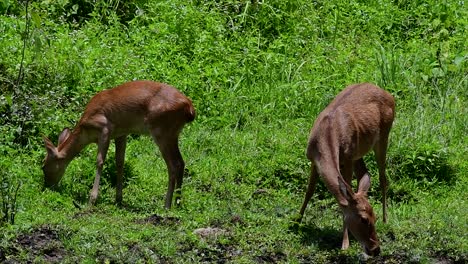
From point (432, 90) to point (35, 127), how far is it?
5131 millimetres

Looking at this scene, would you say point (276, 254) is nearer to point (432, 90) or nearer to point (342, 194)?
point (342, 194)

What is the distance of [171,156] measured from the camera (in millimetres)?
10492

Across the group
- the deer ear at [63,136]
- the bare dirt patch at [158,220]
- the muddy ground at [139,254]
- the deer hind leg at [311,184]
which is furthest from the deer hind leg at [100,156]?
the deer hind leg at [311,184]

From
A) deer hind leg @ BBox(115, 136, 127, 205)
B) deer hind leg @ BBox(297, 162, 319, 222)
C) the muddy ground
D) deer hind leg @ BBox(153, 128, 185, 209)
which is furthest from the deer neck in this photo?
deer hind leg @ BBox(297, 162, 319, 222)

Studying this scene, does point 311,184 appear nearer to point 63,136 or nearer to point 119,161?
point 119,161

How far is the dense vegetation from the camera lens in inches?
351

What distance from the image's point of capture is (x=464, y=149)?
11.9 meters

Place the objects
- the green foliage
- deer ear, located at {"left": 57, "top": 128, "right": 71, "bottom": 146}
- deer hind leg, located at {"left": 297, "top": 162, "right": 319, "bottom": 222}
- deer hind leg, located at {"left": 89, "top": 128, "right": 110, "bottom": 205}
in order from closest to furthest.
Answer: the green foliage
deer hind leg, located at {"left": 297, "top": 162, "right": 319, "bottom": 222}
deer hind leg, located at {"left": 89, "top": 128, "right": 110, "bottom": 205}
deer ear, located at {"left": 57, "top": 128, "right": 71, "bottom": 146}

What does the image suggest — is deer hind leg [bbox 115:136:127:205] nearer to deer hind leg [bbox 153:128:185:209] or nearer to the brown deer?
deer hind leg [bbox 153:128:185:209]

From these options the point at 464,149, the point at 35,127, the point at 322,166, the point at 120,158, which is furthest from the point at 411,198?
the point at 35,127

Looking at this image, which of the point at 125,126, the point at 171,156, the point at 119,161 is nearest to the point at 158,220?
the point at 171,156

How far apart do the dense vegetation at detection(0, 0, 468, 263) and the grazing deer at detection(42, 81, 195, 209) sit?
25cm

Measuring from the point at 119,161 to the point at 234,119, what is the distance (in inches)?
90.2

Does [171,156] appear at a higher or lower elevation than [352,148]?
lower
